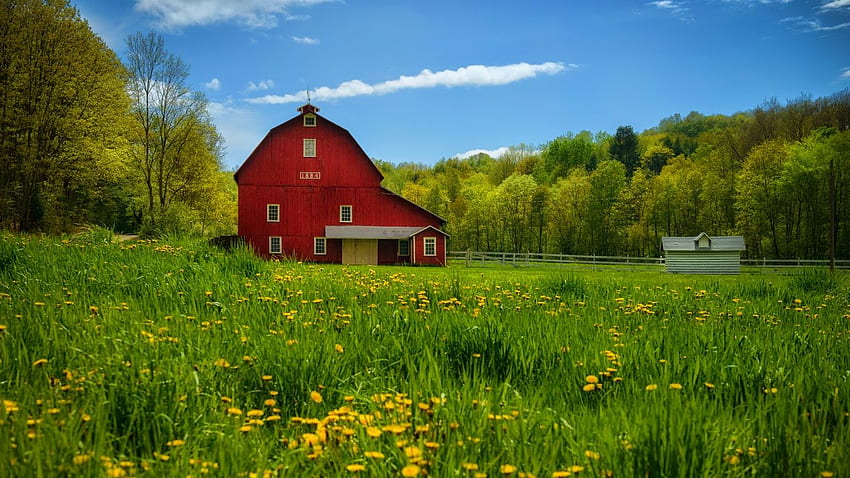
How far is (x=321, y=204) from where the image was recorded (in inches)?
1551

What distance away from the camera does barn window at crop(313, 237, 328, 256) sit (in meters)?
39.5

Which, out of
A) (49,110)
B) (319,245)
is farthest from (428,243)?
(49,110)

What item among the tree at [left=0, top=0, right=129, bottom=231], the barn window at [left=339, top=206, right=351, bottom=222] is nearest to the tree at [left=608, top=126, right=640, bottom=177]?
the barn window at [left=339, top=206, right=351, bottom=222]

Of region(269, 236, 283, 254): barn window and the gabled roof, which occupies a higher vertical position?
the gabled roof

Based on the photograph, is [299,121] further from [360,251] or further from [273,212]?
[360,251]

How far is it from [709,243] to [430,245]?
64.7ft

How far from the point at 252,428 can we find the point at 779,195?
59.6 m

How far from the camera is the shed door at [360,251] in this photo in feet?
130

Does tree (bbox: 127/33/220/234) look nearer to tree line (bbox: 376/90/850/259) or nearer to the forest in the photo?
the forest

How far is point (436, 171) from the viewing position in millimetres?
105688

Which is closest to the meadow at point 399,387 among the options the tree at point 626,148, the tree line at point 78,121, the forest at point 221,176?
the tree line at point 78,121

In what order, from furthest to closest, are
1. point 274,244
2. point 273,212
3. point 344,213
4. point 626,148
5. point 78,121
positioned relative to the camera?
point 626,148 < point 344,213 < point 273,212 < point 274,244 < point 78,121

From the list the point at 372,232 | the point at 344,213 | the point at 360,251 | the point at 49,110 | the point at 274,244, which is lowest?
the point at 360,251

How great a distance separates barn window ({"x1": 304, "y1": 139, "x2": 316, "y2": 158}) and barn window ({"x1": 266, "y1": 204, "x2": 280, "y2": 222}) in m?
4.43
